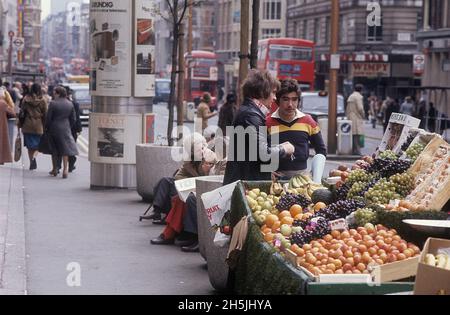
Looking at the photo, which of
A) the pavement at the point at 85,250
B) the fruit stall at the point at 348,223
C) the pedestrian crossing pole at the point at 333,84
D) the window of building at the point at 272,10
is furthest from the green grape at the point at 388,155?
the window of building at the point at 272,10

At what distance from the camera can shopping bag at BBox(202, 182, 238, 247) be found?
870 cm

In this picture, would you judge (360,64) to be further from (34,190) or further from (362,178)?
(362,178)

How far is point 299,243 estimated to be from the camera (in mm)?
7414

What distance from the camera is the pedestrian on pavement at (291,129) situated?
31.9 feet

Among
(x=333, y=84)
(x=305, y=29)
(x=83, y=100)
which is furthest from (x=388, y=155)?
(x=305, y=29)

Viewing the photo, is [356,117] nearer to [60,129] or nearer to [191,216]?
[60,129]

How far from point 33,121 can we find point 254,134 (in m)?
13.5

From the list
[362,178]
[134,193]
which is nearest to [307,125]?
[362,178]

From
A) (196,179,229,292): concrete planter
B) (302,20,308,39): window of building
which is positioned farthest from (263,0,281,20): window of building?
(196,179,229,292): concrete planter

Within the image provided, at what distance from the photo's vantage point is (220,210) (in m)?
8.88

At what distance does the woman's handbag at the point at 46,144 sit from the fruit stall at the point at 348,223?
1146 cm

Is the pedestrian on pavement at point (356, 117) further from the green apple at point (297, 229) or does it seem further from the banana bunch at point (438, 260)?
the banana bunch at point (438, 260)

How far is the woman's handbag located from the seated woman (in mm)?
8230

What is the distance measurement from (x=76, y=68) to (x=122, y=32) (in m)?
108
